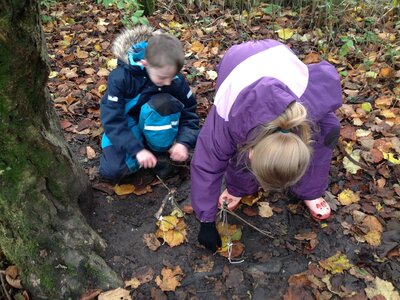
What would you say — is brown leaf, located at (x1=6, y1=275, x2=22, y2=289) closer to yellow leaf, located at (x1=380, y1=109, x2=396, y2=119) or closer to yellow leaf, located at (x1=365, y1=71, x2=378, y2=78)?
yellow leaf, located at (x1=380, y1=109, x2=396, y2=119)

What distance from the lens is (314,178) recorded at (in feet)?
8.10

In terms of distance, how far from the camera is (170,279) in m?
2.22

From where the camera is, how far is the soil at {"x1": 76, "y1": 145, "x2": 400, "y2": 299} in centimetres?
220

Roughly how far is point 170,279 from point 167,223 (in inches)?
14.8

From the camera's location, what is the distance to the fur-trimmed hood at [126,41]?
95.8 inches

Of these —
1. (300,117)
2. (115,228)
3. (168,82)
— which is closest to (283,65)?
(300,117)

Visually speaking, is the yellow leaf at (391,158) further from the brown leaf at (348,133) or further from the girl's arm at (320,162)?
the girl's arm at (320,162)

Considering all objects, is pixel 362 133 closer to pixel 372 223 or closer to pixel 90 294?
pixel 372 223

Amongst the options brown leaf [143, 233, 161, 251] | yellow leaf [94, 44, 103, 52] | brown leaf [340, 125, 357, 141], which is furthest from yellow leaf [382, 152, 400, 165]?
yellow leaf [94, 44, 103, 52]

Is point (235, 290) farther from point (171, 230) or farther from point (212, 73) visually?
point (212, 73)

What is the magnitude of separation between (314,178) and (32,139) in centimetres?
164

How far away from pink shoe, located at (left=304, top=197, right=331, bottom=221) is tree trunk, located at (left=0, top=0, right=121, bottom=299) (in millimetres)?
1254

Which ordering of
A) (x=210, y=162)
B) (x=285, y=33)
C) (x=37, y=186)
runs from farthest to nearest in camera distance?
(x=285, y=33) < (x=210, y=162) < (x=37, y=186)

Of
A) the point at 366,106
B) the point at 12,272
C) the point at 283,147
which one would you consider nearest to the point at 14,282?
the point at 12,272
